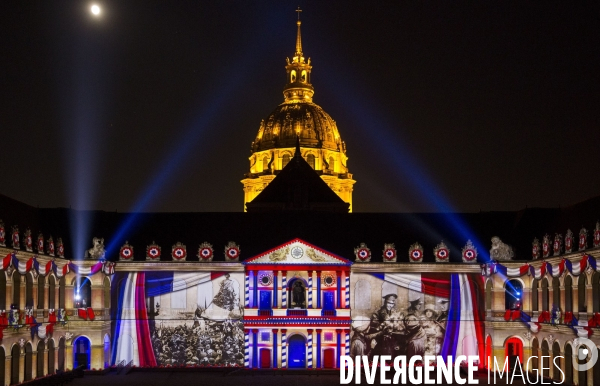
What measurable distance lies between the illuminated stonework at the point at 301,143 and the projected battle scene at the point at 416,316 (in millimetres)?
47020

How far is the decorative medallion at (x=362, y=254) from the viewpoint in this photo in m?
80.8

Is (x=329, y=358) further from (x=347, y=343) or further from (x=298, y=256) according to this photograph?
(x=298, y=256)

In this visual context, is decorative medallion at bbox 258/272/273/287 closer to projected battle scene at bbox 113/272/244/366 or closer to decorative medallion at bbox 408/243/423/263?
projected battle scene at bbox 113/272/244/366

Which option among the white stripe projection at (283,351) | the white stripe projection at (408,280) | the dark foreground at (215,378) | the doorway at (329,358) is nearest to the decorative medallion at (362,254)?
the white stripe projection at (408,280)

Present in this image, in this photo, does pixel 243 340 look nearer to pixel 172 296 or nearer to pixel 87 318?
pixel 172 296

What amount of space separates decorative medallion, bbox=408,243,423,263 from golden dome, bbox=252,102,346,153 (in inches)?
1903

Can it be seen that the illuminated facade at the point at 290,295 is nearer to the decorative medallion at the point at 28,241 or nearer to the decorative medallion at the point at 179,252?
the decorative medallion at the point at 179,252

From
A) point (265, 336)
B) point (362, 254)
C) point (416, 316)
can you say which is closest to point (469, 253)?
point (416, 316)

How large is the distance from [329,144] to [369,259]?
4996 cm

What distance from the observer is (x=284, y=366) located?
7875cm

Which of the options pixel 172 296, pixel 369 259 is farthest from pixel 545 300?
pixel 172 296

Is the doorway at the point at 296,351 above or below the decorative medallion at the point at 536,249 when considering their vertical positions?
below

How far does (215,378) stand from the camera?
73688 mm

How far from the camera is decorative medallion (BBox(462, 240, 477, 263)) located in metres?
80.4
